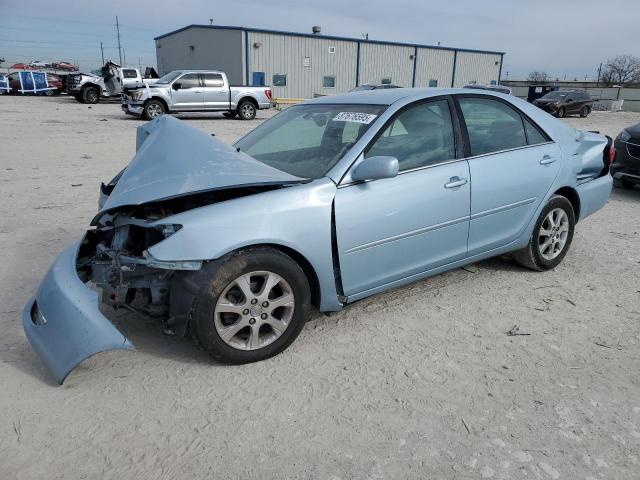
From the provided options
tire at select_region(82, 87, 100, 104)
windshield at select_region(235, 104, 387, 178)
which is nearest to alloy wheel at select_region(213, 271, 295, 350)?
windshield at select_region(235, 104, 387, 178)

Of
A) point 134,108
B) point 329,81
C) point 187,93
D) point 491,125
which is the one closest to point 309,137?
point 491,125

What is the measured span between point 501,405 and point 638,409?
0.71m

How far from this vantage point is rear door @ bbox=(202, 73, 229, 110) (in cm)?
1906

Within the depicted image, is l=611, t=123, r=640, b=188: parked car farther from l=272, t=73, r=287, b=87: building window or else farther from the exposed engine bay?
l=272, t=73, r=287, b=87: building window

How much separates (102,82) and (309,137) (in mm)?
25203

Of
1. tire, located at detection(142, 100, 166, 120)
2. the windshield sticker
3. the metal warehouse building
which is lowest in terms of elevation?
tire, located at detection(142, 100, 166, 120)

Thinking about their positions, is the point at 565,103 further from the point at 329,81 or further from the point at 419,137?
the point at 419,137

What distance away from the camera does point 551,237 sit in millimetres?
4457

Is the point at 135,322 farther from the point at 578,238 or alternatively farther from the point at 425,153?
the point at 578,238

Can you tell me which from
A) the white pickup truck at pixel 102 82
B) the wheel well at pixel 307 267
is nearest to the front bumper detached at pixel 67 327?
the wheel well at pixel 307 267

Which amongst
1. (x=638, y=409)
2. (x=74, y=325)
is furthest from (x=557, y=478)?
(x=74, y=325)

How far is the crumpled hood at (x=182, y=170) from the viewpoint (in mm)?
2896

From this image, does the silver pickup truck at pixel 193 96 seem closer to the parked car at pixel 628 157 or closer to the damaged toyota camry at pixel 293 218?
the parked car at pixel 628 157

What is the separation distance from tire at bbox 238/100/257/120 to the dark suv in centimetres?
1612
